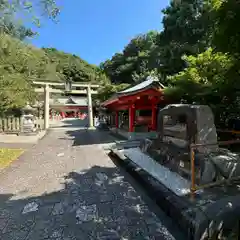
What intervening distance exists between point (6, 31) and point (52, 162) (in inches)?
209

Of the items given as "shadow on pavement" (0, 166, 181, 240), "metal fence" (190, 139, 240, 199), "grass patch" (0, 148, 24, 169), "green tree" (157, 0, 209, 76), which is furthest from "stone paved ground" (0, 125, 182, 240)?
"green tree" (157, 0, 209, 76)

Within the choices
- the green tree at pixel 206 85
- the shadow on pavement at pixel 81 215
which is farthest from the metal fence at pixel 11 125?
the green tree at pixel 206 85

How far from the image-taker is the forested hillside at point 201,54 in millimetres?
3596

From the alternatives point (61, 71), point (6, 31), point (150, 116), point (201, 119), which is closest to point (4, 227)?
point (201, 119)

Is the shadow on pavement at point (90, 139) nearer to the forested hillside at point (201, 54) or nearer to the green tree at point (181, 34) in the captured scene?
the forested hillside at point (201, 54)

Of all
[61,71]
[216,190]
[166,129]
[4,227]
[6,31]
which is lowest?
[4,227]

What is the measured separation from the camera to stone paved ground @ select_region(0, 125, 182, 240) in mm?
3211

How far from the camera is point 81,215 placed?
3701 mm

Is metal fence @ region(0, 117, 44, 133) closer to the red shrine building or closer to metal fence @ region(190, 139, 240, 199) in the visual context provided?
the red shrine building

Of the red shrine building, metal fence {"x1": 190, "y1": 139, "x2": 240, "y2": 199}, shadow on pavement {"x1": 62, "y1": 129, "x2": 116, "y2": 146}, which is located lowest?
shadow on pavement {"x1": 62, "y1": 129, "x2": 116, "y2": 146}

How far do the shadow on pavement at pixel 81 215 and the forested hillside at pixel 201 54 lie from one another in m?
3.57

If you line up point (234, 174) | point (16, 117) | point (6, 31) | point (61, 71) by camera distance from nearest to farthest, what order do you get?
1. point (234, 174)
2. point (6, 31)
3. point (16, 117)
4. point (61, 71)

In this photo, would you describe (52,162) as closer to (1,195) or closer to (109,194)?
(1,195)

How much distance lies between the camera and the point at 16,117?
16375 mm
